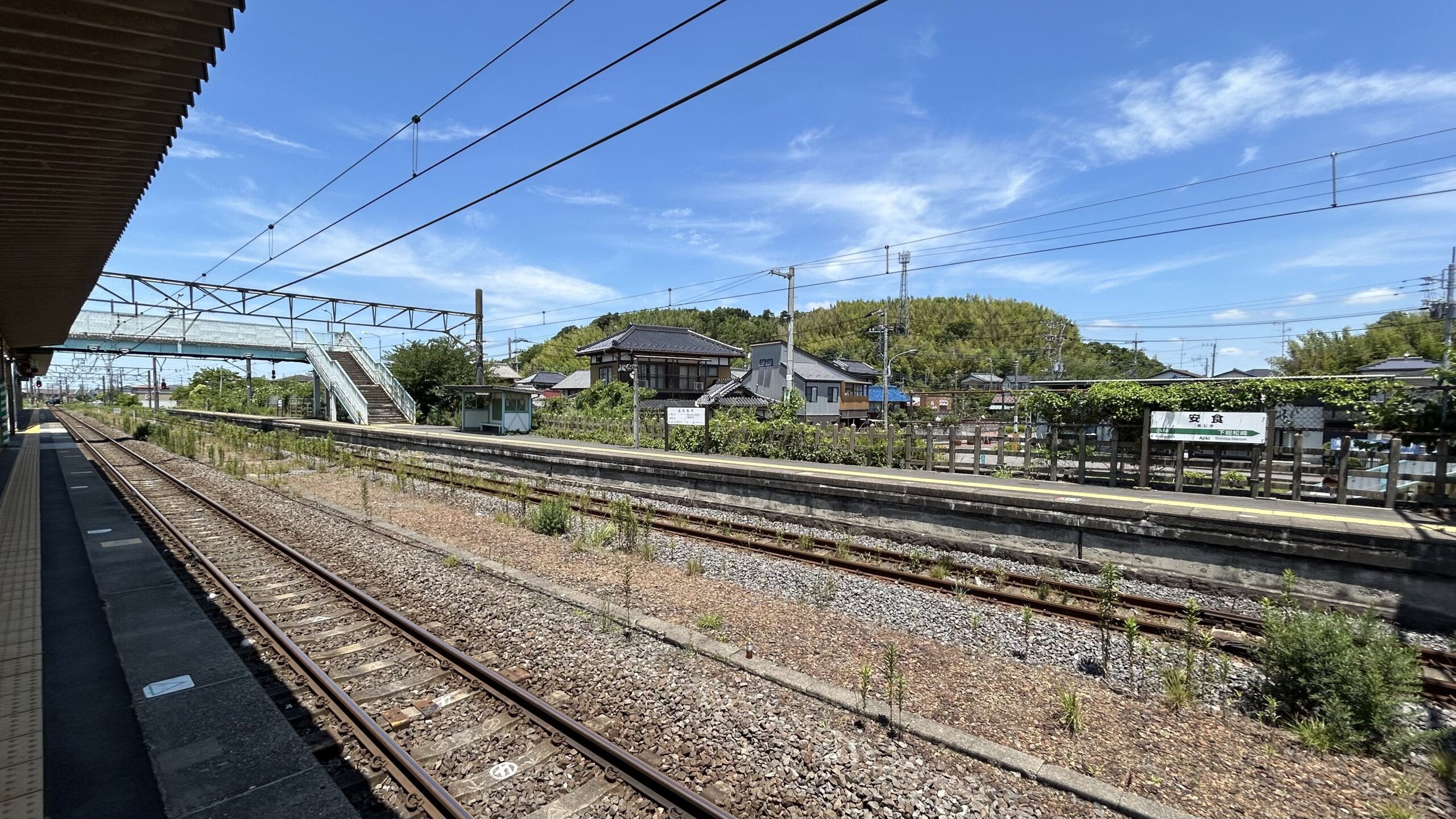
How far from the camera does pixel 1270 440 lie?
10672 mm

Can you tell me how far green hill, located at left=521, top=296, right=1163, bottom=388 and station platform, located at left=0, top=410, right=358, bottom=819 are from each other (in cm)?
7495

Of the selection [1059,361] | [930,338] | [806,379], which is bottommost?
[806,379]

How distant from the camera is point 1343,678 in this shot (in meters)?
4.69

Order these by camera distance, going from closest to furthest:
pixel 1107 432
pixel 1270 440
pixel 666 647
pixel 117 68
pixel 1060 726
→ pixel 117 68
pixel 1060 726
pixel 666 647
pixel 1270 440
pixel 1107 432

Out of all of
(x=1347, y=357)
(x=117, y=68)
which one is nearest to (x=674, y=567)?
(x=117, y=68)

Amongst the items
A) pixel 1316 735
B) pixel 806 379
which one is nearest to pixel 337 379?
pixel 806 379

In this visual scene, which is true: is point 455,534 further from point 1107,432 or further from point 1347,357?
point 1347,357

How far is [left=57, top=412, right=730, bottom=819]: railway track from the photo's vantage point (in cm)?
375

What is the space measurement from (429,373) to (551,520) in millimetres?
27734

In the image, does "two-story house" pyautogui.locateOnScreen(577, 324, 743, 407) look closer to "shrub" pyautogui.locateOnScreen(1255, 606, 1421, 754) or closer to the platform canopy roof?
A: the platform canopy roof

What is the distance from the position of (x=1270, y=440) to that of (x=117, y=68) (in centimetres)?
1511

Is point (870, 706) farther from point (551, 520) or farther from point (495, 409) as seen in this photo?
point (495, 409)

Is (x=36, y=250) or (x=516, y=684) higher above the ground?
(x=36, y=250)

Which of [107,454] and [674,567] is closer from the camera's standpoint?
[674,567]
